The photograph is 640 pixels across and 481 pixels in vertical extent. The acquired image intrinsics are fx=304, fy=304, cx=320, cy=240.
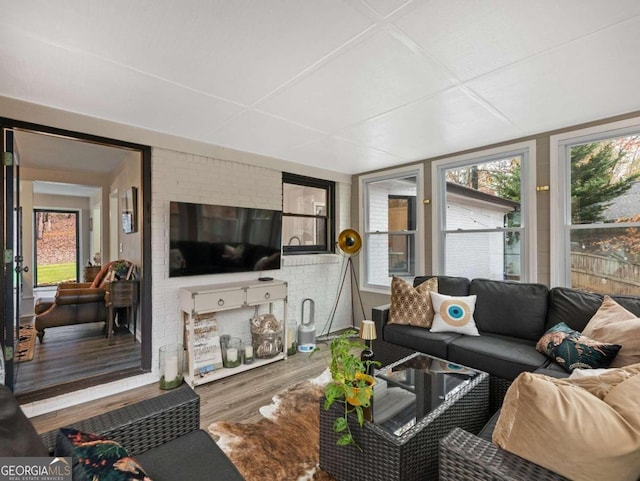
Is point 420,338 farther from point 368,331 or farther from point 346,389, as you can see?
point 346,389

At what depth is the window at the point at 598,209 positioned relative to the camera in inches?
101

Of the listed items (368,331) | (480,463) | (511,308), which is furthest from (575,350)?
(480,463)

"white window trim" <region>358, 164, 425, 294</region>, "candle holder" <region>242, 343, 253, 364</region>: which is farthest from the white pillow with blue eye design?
"candle holder" <region>242, 343, 253, 364</region>

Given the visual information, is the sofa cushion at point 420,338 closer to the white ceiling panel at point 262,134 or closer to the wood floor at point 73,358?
the white ceiling panel at point 262,134

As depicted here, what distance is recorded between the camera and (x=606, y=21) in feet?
4.78

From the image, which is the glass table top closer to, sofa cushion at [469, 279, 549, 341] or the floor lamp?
sofa cushion at [469, 279, 549, 341]

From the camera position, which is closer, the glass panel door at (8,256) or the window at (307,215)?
the glass panel door at (8,256)

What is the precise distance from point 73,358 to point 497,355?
13.8 feet

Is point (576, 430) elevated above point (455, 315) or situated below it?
above

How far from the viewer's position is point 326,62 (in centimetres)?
177

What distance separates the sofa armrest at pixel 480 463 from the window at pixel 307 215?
3192mm

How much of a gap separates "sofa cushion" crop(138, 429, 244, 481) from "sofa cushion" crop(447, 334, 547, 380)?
191 centimetres

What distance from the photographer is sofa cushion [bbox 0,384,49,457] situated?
786mm

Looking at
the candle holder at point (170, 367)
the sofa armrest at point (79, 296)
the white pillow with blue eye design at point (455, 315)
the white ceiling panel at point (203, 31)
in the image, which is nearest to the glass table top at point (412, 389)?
the white pillow with blue eye design at point (455, 315)
